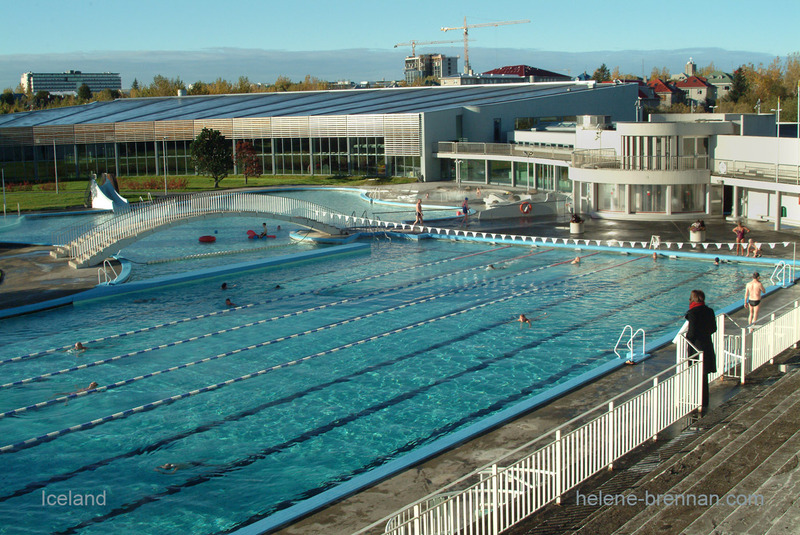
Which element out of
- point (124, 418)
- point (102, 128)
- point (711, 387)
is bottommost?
point (124, 418)

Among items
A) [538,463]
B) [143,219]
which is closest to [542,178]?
[143,219]

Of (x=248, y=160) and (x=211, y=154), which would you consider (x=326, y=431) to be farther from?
(x=248, y=160)

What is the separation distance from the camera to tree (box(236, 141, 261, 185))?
5406 cm

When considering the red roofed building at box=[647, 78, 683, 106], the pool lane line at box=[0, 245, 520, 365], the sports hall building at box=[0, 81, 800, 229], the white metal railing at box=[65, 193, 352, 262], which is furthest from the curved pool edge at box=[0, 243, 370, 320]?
the red roofed building at box=[647, 78, 683, 106]

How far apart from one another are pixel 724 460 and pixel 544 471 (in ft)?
7.07

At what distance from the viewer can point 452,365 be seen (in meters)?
16.0

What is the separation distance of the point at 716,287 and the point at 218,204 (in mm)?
17586

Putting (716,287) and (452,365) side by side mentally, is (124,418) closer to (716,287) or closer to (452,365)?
(452,365)

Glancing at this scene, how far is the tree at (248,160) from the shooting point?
54062 millimetres

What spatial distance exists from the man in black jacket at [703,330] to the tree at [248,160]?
1784 inches

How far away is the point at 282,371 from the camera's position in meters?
16.0

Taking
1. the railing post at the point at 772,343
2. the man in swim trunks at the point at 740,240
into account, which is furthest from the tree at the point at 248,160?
the railing post at the point at 772,343

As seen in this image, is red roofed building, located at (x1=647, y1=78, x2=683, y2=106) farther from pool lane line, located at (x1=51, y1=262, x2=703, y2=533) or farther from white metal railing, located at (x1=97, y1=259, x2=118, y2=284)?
pool lane line, located at (x1=51, y1=262, x2=703, y2=533)

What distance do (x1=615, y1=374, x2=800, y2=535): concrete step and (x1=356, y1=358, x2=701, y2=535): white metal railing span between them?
730 millimetres
